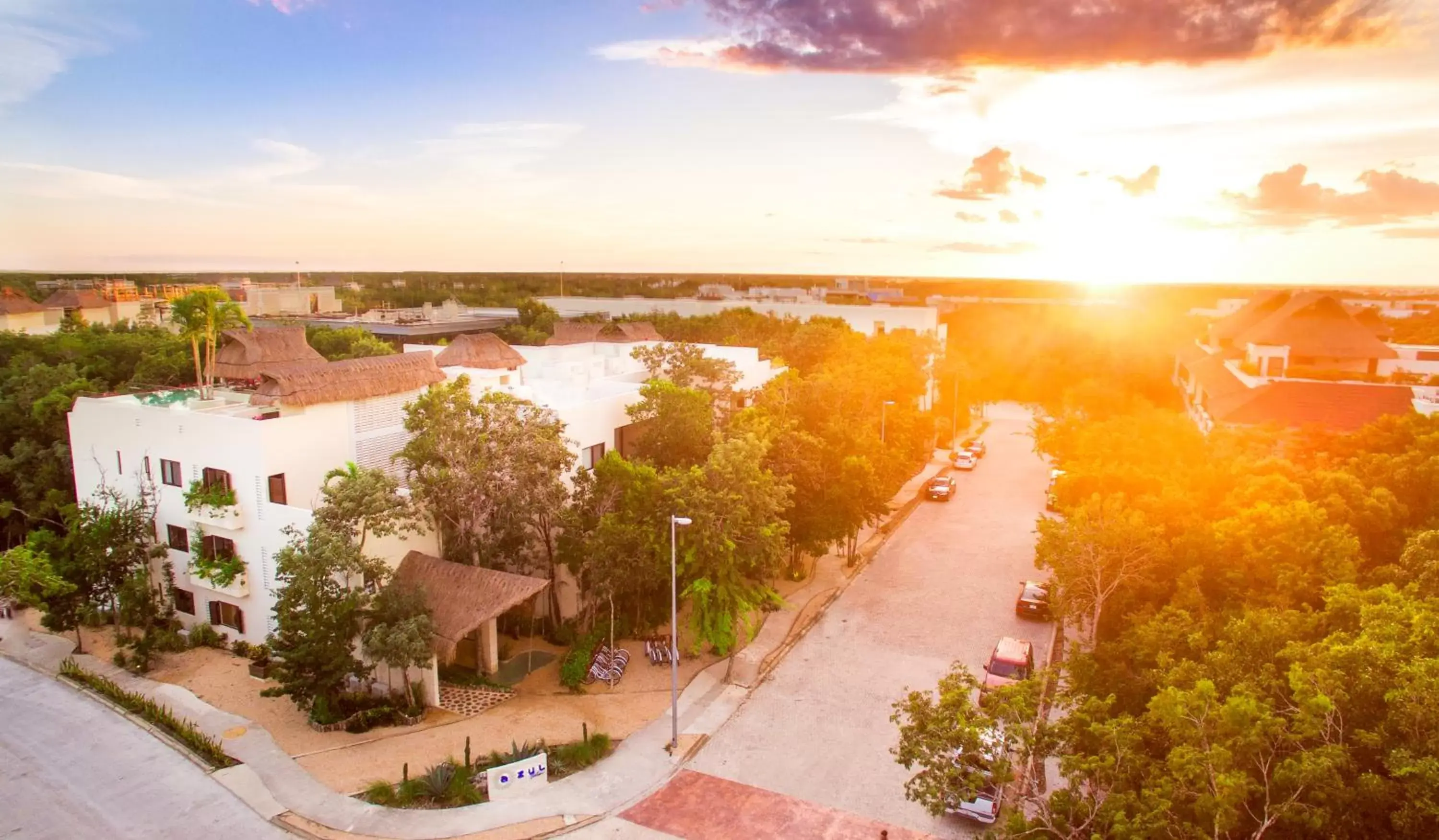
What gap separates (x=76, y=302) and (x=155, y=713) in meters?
72.0

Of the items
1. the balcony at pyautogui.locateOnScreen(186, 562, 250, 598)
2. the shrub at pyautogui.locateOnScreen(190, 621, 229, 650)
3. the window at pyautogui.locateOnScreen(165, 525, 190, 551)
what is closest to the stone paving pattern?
the balcony at pyautogui.locateOnScreen(186, 562, 250, 598)

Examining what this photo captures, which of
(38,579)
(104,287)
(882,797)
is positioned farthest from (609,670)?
(104,287)

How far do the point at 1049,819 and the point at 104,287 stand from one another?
11187 centimetres

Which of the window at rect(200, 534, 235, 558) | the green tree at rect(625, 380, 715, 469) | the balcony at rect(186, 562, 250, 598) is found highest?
the green tree at rect(625, 380, 715, 469)

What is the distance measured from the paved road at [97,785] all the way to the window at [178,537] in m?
5.32

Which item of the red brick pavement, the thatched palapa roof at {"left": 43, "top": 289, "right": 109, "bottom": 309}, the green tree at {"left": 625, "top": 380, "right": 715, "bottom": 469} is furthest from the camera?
the thatched palapa roof at {"left": 43, "top": 289, "right": 109, "bottom": 309}

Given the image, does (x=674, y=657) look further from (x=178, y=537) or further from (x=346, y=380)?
(x=178, y=537)

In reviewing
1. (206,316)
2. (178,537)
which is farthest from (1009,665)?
(206,316)

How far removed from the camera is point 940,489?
45.4 m

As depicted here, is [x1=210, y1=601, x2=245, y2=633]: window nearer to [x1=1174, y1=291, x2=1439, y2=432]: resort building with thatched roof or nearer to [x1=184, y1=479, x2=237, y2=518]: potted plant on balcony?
[x1=184, y1=479, x2=237, y2=518]: potted plant on balcony

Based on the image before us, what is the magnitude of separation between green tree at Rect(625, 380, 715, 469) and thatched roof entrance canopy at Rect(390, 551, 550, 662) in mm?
7419

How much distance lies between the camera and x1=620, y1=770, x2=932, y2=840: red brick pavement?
17.5 metres

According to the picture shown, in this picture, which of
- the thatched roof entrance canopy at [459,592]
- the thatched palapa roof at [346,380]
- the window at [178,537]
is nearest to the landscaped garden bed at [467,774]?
the thatched roof entrance canopy at [459,592]

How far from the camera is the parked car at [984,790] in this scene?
46.5 feet
